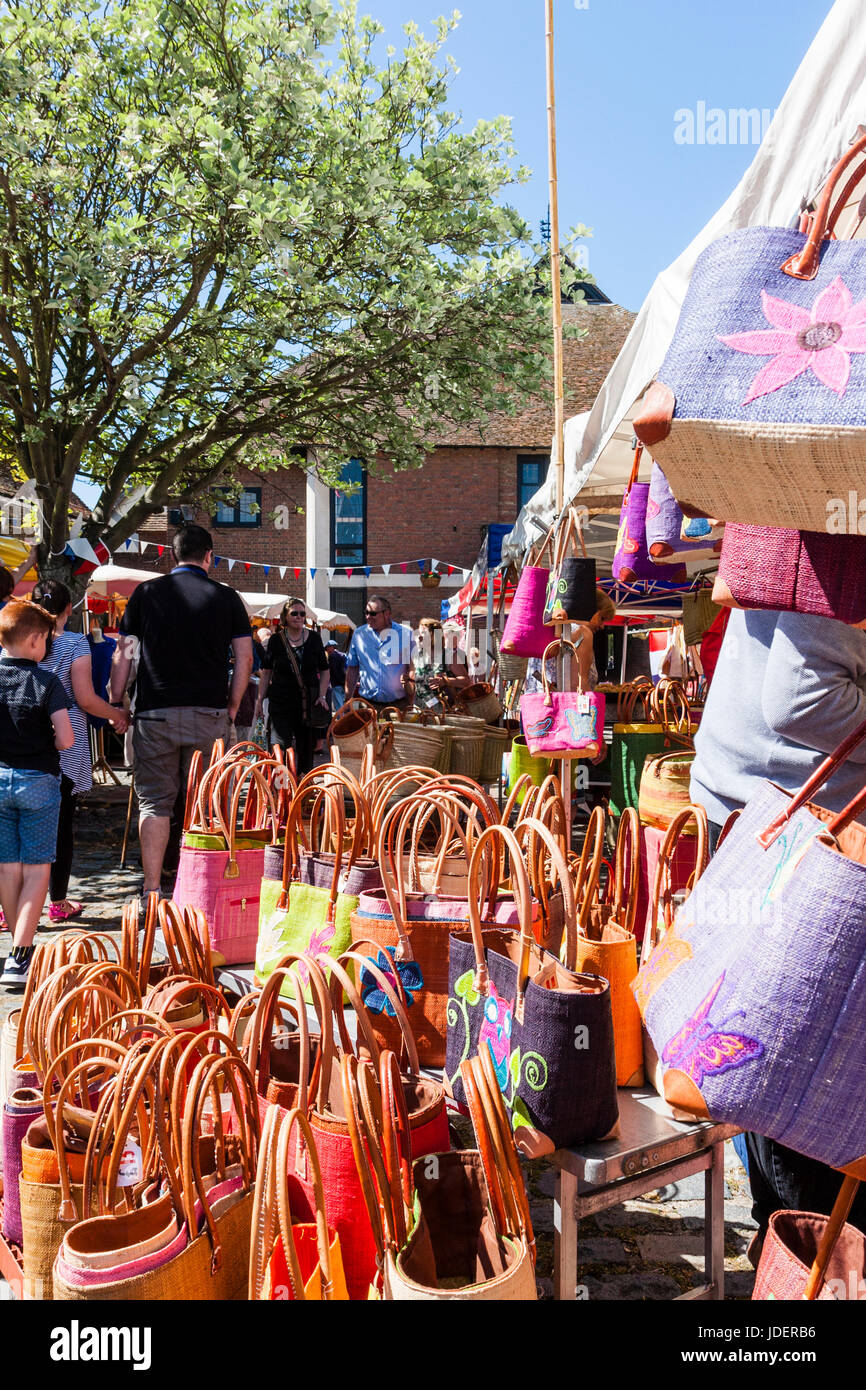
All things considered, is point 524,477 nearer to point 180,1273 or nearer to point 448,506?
point 448,506

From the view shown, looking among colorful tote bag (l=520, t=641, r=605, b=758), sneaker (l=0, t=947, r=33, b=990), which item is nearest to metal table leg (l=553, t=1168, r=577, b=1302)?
colorful tote bag (l=520, t=641, r=605, b=758)

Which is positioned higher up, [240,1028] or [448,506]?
[448,506]

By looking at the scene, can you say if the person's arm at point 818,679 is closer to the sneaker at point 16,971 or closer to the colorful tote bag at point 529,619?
the colorful tote bag at point 529,619

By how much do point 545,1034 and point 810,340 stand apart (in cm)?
114

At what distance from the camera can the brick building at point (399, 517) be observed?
2033cm

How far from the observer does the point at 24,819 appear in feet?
13.0

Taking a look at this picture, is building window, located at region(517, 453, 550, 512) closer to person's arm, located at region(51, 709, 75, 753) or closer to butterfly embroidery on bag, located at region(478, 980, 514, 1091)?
person's arm, located at region(51, 709, 75, 753)

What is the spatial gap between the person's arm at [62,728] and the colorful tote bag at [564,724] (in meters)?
1.92

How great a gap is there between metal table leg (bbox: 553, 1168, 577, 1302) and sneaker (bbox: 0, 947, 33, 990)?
277 cm

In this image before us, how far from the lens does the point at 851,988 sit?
3.40ft

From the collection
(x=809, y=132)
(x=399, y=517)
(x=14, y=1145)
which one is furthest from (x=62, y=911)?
(x=399, y=517)

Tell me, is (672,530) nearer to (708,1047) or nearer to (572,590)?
(708,1047)

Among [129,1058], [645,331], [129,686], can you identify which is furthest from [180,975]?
[129,686]

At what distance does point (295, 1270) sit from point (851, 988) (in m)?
0.82
